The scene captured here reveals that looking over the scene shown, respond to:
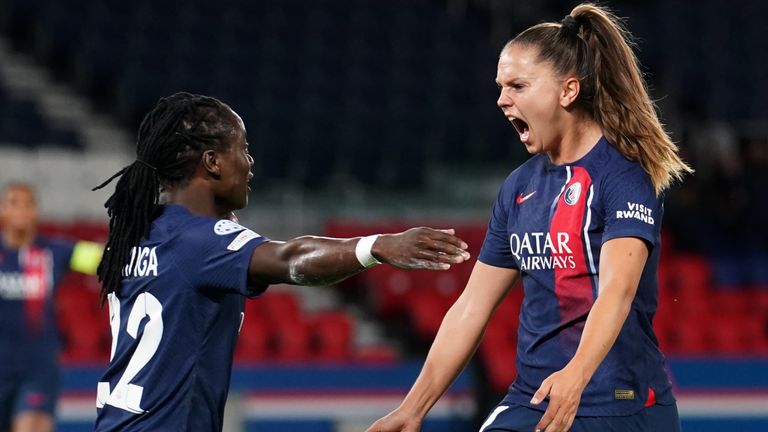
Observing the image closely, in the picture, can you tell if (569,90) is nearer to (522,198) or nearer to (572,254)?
(522,198)

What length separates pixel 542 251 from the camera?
12.4 ft

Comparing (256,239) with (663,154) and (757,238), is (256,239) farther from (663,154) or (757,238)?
(757,238)

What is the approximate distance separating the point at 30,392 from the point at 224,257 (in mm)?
4702

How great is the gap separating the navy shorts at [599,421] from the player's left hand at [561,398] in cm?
26

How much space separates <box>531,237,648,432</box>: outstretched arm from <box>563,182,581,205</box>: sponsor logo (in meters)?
0.21

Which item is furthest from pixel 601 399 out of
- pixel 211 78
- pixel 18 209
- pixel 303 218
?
pixel 211 78

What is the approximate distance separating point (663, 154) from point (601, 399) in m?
0.78

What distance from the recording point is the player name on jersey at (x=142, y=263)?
3.66 meters

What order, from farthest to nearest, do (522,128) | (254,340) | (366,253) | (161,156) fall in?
(254,340)
(522,128)
(161,156)
(366,253)

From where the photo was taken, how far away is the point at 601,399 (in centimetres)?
365

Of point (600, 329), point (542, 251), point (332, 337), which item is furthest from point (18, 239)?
point (600, 329)

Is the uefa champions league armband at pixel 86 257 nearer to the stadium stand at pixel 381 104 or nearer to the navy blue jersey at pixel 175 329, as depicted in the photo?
the stadium stand at pixel 381 104

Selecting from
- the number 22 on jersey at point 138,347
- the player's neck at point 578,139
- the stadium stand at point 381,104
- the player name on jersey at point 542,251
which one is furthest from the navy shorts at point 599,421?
the stadium stand at point 381,104

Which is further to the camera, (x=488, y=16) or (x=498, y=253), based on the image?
(x=488, y=16)
